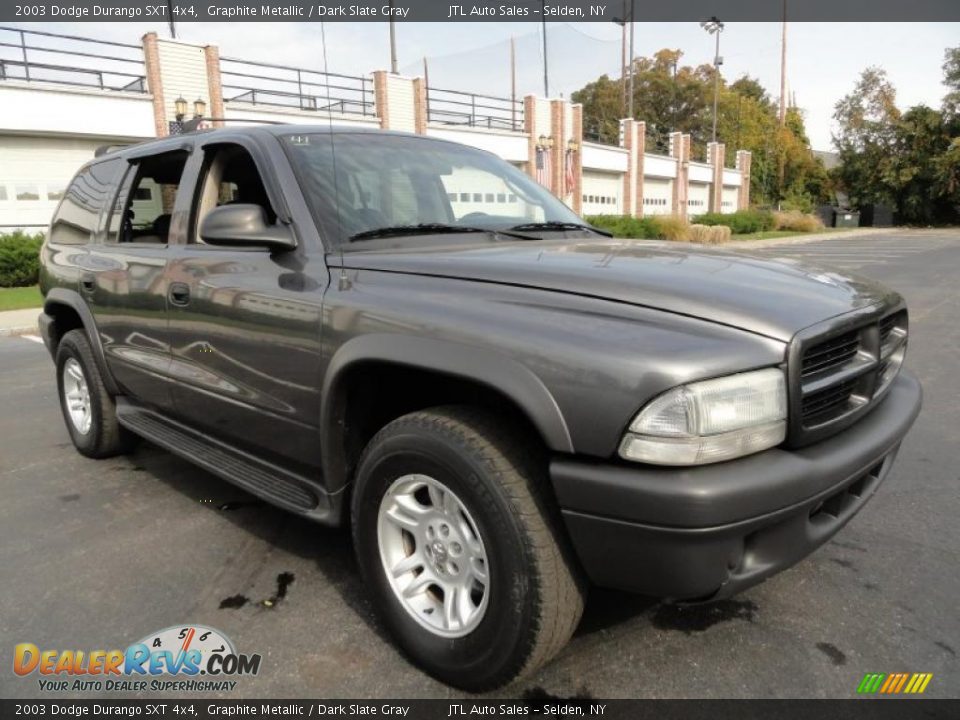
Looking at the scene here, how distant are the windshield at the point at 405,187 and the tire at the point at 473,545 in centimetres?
94

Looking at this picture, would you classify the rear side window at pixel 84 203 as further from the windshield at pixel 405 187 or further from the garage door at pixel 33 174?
the garage door at pixel 33 174

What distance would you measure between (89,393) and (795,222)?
141 feet

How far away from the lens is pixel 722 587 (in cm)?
188

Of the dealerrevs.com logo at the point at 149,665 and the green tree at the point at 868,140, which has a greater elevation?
the green tree at the point at 868,140

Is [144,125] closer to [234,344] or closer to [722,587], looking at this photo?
[234,344]

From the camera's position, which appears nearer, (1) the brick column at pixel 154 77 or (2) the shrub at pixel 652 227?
(1) the brick column at pixel 154 77

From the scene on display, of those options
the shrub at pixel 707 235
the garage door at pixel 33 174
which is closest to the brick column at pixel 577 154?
the shrub at pixel 707 235

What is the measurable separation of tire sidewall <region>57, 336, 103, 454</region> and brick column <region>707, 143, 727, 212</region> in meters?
50.7

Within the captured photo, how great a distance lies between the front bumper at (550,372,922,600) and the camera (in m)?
1.76

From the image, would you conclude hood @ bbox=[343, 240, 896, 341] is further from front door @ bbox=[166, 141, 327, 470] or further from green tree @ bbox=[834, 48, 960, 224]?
green tree @ bbox=[834, 48, 960, 224]

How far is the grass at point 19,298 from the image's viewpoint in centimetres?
1244

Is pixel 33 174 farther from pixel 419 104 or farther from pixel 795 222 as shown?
pixel 795 222

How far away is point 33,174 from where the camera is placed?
760 inches

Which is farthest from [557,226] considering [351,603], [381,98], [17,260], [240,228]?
[381,98]
